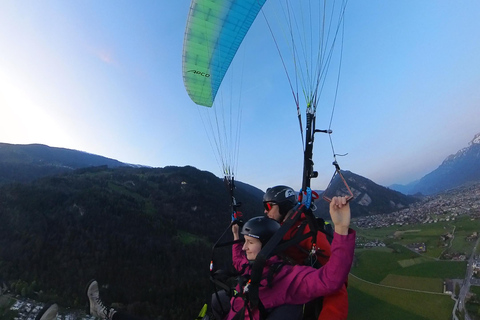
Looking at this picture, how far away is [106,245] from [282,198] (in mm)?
61824

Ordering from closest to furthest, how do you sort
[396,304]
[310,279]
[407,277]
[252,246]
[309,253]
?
[310,279] < [309,253] < [252,246] < [396,304] < [407,277]

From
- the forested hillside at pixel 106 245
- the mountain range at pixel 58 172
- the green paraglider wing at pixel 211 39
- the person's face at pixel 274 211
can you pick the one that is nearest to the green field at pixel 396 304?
the forested hillside at pixel 106 245

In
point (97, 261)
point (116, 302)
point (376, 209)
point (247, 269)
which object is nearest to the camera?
point (247, 269)

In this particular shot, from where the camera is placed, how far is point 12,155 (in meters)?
142

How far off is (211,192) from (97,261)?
209ft

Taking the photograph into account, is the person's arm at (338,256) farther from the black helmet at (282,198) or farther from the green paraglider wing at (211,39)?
the green paraglider wing at (211,39)

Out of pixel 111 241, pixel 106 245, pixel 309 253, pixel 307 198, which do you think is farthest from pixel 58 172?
pixel 309 253

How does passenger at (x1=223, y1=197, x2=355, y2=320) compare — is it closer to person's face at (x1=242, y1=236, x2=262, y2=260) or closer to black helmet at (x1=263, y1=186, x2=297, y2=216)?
person's face at (x1=242, y1=236, x2=262, y2=260)

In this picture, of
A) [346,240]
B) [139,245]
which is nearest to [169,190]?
[139,245]

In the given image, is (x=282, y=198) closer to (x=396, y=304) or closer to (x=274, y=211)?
(x=274, y=211)

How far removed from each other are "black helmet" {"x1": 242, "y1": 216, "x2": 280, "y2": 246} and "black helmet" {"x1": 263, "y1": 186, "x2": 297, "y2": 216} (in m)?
0.91

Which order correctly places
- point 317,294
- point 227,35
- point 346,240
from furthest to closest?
point 227,35 < point 317,294 < point 346,240

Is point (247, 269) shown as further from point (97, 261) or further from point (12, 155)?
point (12, 155)

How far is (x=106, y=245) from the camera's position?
54.2m
